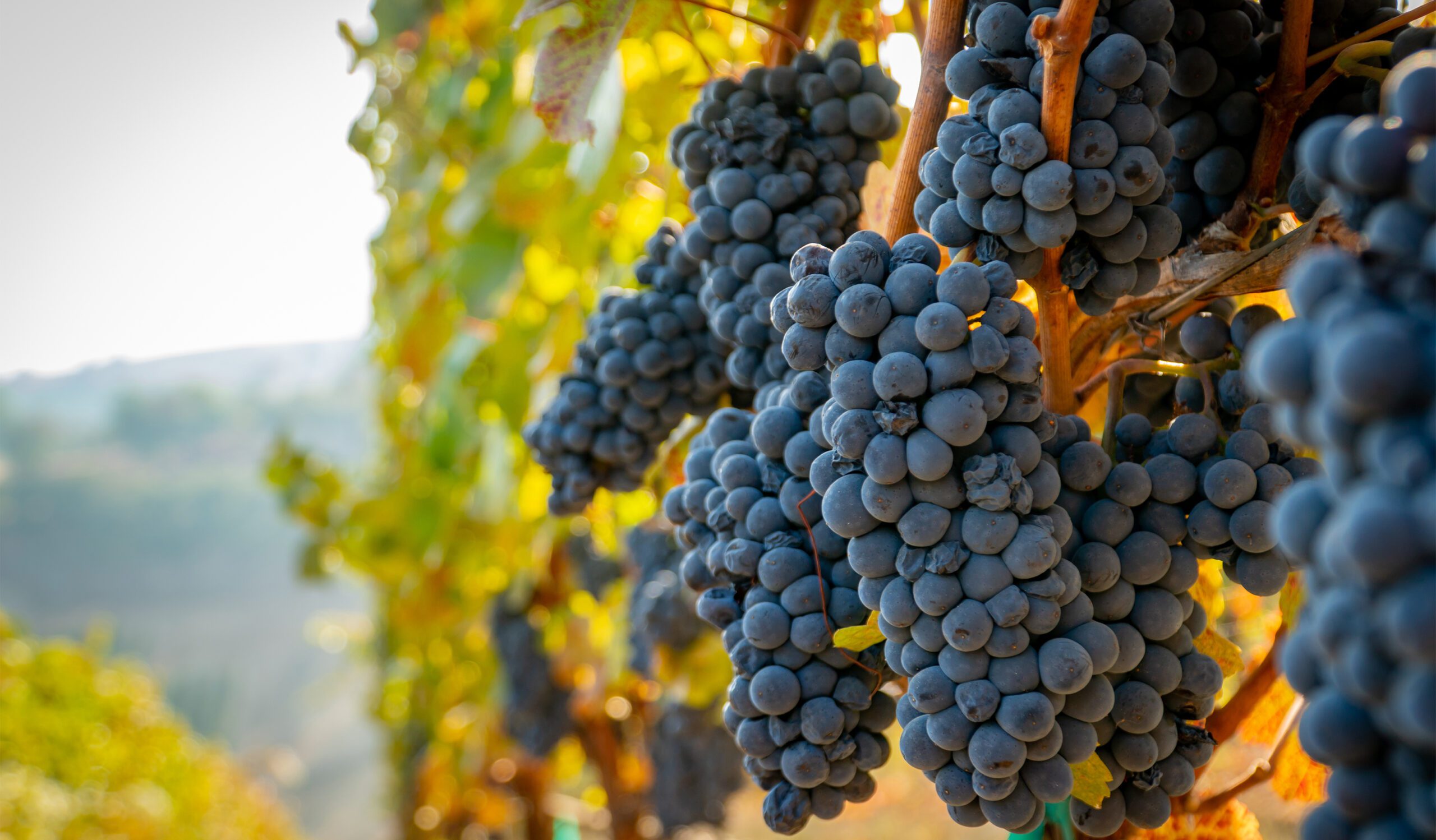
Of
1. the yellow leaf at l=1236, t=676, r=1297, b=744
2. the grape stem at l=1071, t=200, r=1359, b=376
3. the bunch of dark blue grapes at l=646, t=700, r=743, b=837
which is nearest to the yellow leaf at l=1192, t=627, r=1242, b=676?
the grape stem at l=1071, t=200, r=1359, b=376

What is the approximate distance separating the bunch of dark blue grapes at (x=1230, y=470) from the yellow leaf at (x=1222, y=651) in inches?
2.3

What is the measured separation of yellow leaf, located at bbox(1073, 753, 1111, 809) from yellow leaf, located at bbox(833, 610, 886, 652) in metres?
0.11

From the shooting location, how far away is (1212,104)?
50cm

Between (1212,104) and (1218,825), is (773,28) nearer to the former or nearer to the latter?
(1212,104)

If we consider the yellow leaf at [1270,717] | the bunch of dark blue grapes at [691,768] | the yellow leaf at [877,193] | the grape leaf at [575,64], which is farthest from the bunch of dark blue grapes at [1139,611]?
the bunch of dark blue grapes at [691,768]

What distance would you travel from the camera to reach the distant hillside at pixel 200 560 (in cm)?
530

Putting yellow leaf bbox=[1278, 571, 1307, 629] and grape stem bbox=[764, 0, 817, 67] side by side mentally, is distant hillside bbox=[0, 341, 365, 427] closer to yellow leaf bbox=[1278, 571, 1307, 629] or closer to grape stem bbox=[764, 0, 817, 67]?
grape stem bbox=[764, 0, 817, 67]

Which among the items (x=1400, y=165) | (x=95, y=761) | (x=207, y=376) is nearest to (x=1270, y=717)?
(x=1400, y=165)

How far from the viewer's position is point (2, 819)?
7.60ft

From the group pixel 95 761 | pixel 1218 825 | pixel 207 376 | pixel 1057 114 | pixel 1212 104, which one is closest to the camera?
pixel 1057 114

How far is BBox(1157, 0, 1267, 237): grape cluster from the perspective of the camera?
0.48 m

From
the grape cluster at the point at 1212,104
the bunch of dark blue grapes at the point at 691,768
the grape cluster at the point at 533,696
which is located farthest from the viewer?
the grape cluster at the point at 533,696

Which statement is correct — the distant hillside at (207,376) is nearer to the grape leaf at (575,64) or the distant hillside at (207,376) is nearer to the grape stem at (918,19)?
the grape leaf at (575,64)

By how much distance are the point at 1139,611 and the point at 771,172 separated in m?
0.35
